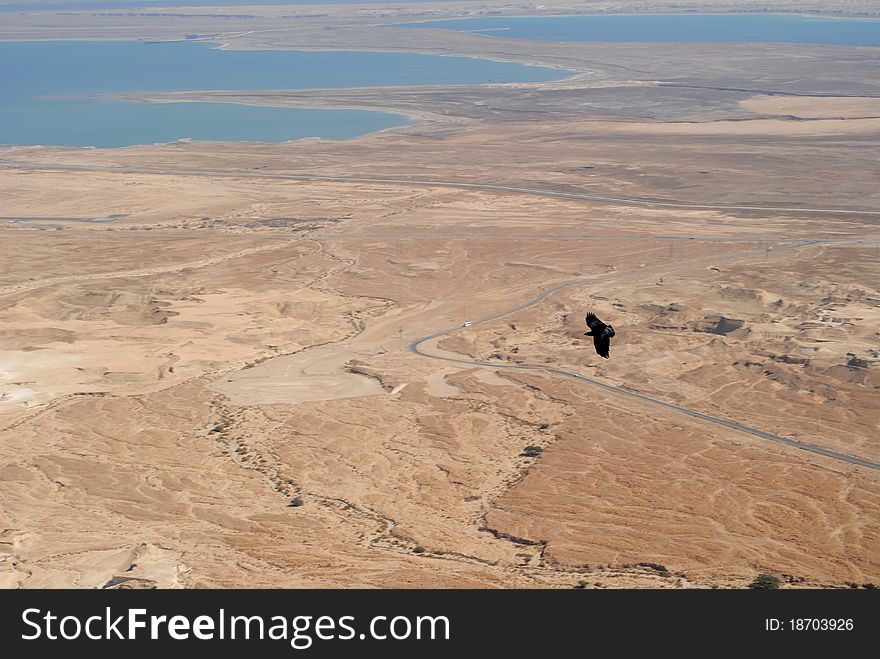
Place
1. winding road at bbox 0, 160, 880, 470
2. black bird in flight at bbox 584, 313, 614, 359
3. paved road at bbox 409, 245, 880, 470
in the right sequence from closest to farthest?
black bird in flight at bbox 584, 313, 614, 359 < paved road at bbox 409, 245, 880, 470 < winding road at bbox 0, 160, 880, 470

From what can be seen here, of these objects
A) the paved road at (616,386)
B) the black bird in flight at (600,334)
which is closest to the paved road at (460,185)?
the paved road at (616,386)

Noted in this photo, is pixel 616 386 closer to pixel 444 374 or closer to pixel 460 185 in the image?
pixel 444 374

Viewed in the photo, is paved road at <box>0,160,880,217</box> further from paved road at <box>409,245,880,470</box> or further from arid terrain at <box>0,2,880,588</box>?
paved road at <box>409,245,880,470</box>

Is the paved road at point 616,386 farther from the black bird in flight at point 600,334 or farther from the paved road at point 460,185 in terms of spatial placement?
the black bird in flight at point 600,334

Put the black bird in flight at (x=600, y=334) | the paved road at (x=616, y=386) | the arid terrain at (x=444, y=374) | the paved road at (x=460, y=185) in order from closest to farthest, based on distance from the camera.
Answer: the black bird in flight at (x=600, y=334), the arid terrain at (x=444, y=374), the paved road at (x=616, y=386), the paved road at (x=460, y=185)

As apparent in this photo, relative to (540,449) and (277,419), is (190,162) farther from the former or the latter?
(540,449)

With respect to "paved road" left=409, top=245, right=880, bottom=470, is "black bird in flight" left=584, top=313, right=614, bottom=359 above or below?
above

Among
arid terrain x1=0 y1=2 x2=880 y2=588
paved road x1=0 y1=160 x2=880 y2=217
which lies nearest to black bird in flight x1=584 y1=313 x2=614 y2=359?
arid terrain x1=0 y1=2 x2=880 y2=588

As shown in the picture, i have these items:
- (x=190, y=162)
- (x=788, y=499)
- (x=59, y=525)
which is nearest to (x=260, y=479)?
(x=59, y=525)
